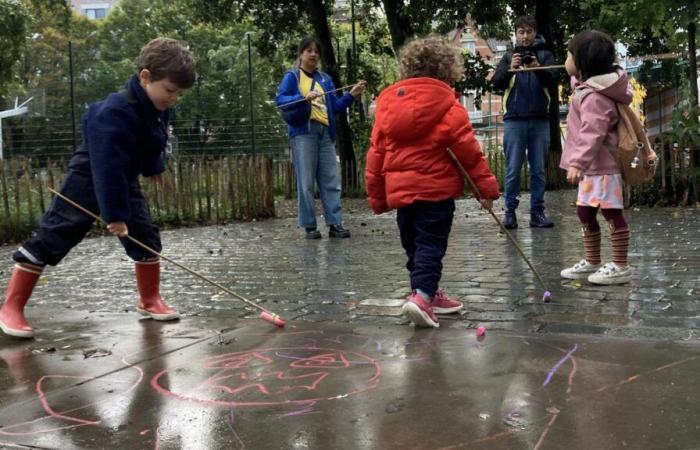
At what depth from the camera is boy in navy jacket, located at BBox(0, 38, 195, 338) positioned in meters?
3.77

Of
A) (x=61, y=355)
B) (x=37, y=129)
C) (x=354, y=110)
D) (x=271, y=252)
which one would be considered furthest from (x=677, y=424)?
(x=37, y=129)

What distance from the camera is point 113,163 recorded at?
3756mm

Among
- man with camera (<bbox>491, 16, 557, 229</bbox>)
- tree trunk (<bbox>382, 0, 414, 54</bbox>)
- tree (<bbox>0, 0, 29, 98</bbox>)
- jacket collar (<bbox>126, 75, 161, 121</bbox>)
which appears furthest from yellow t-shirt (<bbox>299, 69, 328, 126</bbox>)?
tree (<bbox>0, 0, 29, 98</bbox>)

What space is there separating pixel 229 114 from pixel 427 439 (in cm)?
2054

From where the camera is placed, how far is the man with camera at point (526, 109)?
25.6ft

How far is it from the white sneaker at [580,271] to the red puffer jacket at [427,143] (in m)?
1.36

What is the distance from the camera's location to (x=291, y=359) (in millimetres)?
3219

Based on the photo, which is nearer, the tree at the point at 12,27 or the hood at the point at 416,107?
the hood at the point at 416,107

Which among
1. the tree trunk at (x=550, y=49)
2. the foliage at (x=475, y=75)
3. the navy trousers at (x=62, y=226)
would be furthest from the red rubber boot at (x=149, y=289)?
the foliage at (x=475, y=75)

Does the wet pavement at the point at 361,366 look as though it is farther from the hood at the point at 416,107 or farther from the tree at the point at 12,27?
the tree at the point at 12,27

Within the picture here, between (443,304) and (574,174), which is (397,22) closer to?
(574,174)

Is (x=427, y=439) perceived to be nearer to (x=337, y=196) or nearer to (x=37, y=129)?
(x=337, y=196)

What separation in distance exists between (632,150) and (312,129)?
13.0ft

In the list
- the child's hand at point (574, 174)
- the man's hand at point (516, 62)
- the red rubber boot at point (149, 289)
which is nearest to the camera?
the red rubber boot at point (149, 289)
